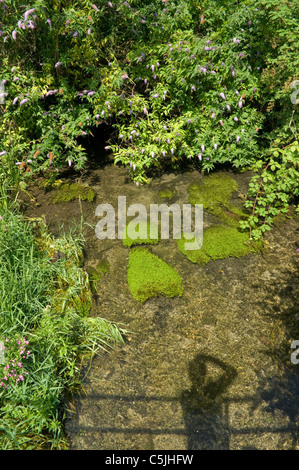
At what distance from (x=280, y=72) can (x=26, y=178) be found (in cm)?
312

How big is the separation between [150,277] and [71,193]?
164 cm

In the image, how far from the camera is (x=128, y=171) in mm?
4773

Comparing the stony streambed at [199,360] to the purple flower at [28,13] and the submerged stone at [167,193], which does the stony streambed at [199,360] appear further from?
the purple flower at [28,13]

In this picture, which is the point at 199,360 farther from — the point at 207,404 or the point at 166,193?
the point at 166,193

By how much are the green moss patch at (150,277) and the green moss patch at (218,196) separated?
38.4 inches

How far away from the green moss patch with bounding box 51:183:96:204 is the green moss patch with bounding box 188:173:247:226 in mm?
1209

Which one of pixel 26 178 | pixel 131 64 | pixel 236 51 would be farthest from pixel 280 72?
pixel 26 178

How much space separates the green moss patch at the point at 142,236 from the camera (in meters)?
3.75

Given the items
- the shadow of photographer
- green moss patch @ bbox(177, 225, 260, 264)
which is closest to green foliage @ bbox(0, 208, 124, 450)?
the shadow of photographer

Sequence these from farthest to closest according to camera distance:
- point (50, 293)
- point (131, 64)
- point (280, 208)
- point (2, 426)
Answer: point (131, 64), point (280, 208), point (50, 293), point (2, 426)

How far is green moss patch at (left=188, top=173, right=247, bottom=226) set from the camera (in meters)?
4.05

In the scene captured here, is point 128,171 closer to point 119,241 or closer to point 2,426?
point 119,241

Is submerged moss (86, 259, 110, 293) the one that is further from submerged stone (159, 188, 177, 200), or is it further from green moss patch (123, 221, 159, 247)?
submerged stone (159, 188, 177, 200)

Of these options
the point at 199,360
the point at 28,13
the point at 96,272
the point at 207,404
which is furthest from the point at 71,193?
the point at 207,404
